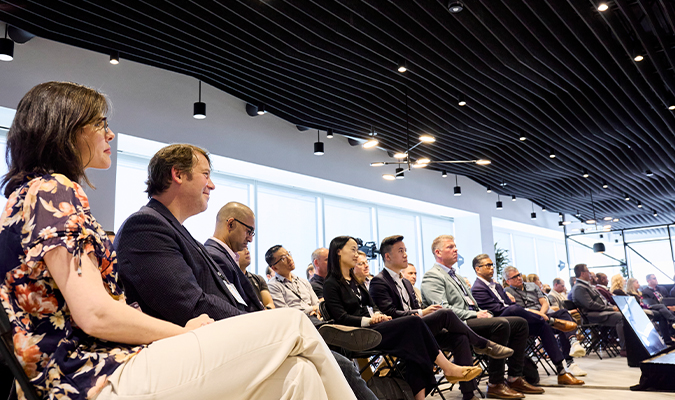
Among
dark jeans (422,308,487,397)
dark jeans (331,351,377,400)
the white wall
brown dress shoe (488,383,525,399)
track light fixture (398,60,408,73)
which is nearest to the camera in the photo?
dark jeans (331,351,377,400)

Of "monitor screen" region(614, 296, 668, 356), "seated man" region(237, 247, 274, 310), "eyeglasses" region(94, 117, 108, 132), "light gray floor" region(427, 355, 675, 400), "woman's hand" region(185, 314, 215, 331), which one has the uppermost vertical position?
"eyeglasses" region(94, 117, 108, 132)

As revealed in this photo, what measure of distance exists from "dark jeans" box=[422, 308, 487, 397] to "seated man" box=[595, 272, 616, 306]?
554cm

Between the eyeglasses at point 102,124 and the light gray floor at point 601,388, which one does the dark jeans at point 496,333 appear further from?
the eyeglasses at point 102,124

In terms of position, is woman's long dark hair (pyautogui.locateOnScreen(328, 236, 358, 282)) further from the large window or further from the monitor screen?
the large window

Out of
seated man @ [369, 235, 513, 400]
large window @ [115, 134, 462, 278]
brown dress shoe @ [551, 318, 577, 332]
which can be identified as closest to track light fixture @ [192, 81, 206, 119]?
large window @ [115, 134, 462, 278]

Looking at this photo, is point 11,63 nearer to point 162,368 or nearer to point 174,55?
point 174,55

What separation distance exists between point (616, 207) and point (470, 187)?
18.8 feet

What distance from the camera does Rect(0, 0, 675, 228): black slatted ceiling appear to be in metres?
5.11

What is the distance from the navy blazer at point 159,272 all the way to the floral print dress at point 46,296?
1.31 feet

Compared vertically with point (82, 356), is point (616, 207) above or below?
above

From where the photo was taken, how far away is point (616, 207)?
15.8 metres

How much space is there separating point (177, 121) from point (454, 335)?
16.6 ft

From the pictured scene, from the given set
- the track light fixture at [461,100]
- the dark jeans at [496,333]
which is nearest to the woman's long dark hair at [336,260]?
the dark jeans at [496,333]

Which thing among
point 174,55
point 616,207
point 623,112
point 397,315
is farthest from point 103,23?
point 616,207
